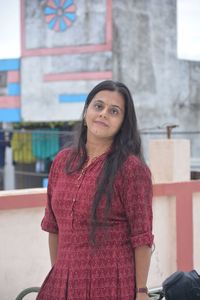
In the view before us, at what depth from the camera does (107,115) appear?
6.56 feet

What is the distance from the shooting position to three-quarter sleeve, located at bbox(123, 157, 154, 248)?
1.91 meters

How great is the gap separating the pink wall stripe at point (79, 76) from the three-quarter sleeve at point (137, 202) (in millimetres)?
10263

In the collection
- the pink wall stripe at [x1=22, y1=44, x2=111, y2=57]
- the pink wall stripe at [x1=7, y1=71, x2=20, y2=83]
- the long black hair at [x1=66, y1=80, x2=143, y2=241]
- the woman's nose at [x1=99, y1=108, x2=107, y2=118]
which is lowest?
the long black hair at [x1=66, y1=80, x2=143, y2=241]

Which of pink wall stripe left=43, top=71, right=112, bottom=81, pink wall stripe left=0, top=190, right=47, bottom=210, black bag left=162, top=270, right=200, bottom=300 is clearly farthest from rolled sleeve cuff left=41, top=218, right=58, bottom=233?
pink wall stripe left=43, top=71, right=112, bottom=81

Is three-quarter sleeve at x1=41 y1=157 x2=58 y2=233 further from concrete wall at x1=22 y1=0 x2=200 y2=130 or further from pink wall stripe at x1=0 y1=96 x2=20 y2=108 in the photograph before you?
pink wall stripe at x1=0 y1=96 x2=20 y2=108

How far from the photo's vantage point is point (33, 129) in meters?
13.3

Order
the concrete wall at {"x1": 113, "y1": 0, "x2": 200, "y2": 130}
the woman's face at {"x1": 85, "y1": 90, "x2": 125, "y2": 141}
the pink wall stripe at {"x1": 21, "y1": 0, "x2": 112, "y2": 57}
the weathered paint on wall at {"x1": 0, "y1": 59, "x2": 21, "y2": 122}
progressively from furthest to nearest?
1. the weathered paint on wall at {"x1": 0, "y1": 59, "x2": 21, "y2": 122}
2. the concrete wall at {"x1": 113, "y1": 0, "x2": 200, "y2": 130}
3. the pink wall stripe at {"x1": 21, "y1": 0, "x2": 112, "y2": 57}
4. the woman's face at {"x1": 85, "y1": 90, "x2": 125, "y2": 141}

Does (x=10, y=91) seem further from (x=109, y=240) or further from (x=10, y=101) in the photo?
(x=109, y=240)

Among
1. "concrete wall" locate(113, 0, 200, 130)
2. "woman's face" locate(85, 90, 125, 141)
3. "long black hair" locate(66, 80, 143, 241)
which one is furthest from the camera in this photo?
"concrete wall" locate(113, 0, 200, 130)

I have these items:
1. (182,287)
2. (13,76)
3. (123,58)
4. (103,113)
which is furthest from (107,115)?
(13,76)

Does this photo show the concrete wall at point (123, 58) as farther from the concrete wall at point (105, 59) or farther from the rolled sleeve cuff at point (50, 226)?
the rolled sleeve cuff at point (50, 226)

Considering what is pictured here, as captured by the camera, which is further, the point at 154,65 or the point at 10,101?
the point at 10,101

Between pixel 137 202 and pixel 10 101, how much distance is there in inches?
464

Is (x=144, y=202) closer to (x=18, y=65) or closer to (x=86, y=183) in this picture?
(x=86, y=183)
